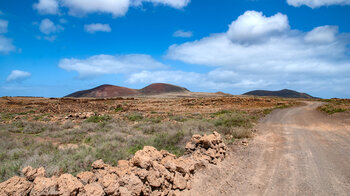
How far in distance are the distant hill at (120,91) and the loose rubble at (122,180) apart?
268ft

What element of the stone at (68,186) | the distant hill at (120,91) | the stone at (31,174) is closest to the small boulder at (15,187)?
the stone at (31,174)

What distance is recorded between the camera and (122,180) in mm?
4328

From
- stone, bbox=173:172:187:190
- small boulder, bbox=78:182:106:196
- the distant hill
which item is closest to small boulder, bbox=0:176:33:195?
small boulder, bbox=78:182:106:196

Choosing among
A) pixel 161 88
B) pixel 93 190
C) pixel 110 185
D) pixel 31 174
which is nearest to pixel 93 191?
pixel 93 190

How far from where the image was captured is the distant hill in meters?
87.9

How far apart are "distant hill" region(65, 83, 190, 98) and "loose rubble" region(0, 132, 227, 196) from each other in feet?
268

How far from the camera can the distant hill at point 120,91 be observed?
3460 inches

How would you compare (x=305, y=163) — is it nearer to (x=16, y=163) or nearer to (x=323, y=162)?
(x=323, y=162)

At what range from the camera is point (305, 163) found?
22.8 ft

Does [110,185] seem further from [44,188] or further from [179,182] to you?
[179,182]

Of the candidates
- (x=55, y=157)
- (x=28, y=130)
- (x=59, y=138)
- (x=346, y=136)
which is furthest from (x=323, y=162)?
(x=28, y=130)

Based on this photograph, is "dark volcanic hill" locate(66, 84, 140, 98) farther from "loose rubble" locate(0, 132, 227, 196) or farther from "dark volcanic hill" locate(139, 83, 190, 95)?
"loose rubble" locate(0, 132, 227, 196)

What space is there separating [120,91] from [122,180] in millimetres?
89394

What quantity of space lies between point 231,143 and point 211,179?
436 centimetres
